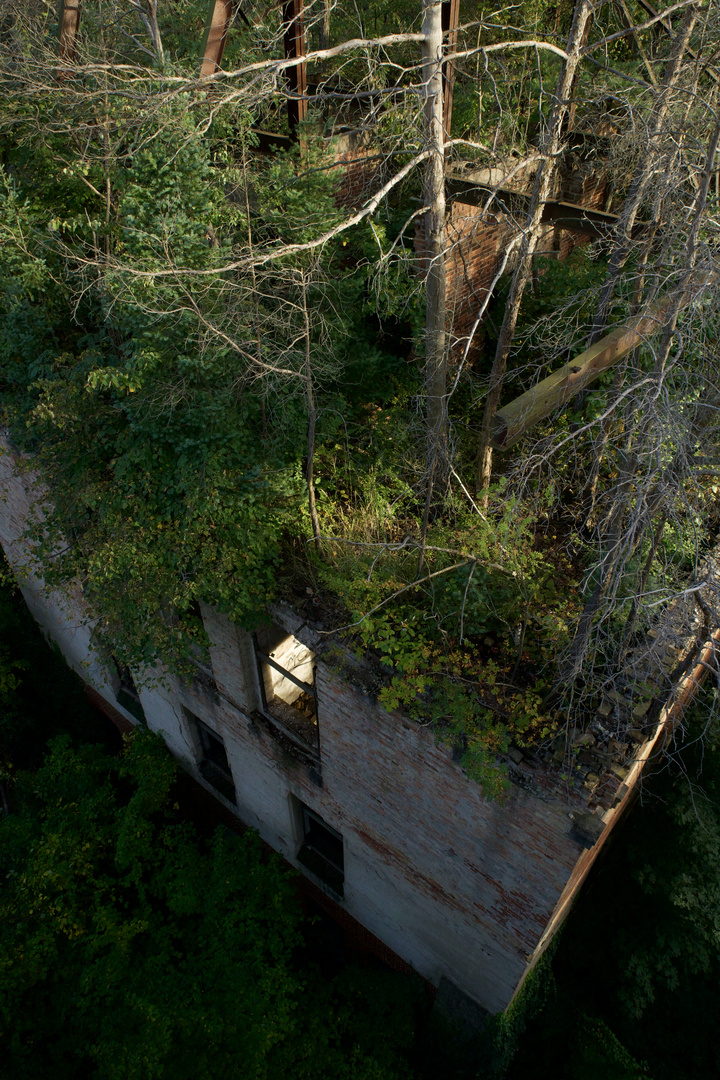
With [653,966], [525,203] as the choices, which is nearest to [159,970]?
[653,966]

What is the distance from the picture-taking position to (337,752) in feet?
27.0

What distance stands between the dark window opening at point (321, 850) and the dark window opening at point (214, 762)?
1751 millimetres

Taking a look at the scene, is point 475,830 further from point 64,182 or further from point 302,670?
point 64,182

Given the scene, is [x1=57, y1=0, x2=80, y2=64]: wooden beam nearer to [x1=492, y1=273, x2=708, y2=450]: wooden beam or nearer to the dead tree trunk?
the dead tree trunk

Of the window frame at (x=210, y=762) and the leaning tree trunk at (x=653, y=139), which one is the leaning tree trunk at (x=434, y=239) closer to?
the leaning tree trunk at (x=653, y=139)

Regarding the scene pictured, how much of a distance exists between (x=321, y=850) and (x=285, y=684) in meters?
2.85

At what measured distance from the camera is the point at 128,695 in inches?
541

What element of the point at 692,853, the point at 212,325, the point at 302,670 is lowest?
the point at 692,853

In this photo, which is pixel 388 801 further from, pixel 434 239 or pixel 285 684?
pixel 434 239

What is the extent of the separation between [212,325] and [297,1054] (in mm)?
9013

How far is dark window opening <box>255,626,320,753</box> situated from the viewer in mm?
9211

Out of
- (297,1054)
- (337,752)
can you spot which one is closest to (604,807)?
(337,752)

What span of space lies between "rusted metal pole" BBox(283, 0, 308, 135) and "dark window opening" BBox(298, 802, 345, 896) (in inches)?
401

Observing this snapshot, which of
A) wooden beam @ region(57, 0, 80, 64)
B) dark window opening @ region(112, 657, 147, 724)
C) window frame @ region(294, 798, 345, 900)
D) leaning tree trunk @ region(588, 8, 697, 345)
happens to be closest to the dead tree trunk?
leaning tree trunk @ region(588, 8, 697, 345)
